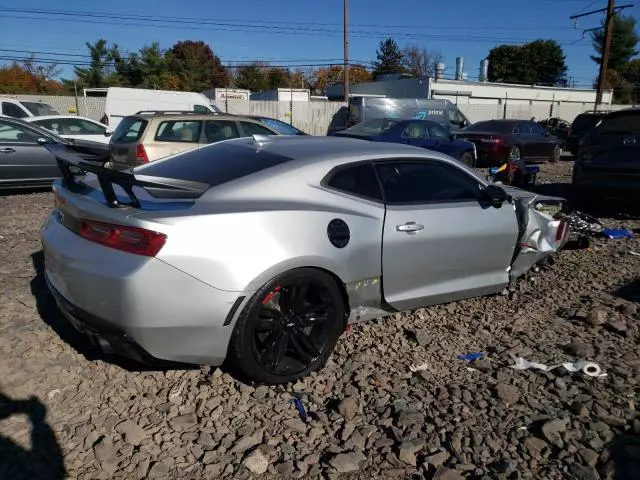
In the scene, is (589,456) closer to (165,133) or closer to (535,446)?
(535,446)

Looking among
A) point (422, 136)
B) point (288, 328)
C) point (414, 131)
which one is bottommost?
point (288, 328)

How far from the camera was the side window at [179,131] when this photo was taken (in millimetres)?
8867

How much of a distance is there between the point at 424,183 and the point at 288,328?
5.03ft

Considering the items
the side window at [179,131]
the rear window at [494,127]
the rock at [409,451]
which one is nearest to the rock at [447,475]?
the rock at [409,451]

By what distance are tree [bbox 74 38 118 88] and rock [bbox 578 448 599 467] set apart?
5578cm

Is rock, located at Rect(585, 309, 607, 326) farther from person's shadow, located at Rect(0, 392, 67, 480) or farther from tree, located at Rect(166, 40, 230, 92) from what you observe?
tree, located at Rect(166, 40, 230, 92)

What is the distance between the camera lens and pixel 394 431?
2.78 meters

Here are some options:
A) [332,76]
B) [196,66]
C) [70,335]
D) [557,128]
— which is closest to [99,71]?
[196,66]

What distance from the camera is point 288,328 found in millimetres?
3104

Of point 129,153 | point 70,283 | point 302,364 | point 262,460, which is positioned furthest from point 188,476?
point 129,153

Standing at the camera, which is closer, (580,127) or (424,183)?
(424,183)

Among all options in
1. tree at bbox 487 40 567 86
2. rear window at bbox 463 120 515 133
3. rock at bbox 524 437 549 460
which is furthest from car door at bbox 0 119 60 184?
tree at bbox 487 40 567 86

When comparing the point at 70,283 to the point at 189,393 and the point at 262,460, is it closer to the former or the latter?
the point at 189,393

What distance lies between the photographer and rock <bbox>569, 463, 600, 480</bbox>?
244 centimetres
